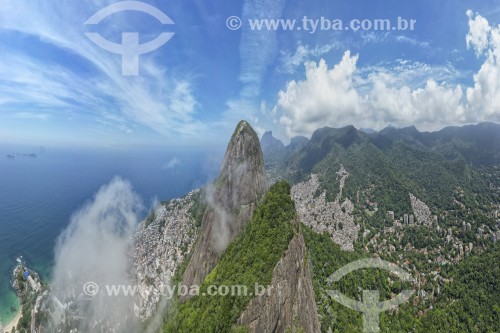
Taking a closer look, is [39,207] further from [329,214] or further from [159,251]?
[329,214]

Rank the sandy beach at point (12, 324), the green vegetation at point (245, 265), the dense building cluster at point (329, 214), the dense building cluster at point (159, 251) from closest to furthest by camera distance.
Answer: the green vegetation at point (245, 265)
the dense building cluster at point (159, 251)
the sandy beach at point (12, 324)
the dense building cluster at point (329, 214)

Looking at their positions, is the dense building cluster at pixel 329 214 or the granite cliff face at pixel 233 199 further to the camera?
the dense building cluster at pixel 329 214

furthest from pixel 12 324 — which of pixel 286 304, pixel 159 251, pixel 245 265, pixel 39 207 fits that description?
pixel 39 207

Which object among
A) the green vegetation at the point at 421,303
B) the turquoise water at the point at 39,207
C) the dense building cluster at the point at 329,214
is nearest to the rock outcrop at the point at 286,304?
the green vegetation at the point at 421,303

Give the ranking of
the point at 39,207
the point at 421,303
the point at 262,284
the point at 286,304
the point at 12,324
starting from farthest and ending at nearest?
the point at 39,207 < the point at 421,303 < the point at 12,324 < the point at 286,304 < the point at 262,284

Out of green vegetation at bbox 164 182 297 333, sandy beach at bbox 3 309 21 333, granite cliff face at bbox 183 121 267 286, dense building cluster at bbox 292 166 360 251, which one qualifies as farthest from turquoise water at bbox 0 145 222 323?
dense building cluster at bbox 292 166 360 251

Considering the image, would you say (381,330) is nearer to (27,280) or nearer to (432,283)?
(432,283)

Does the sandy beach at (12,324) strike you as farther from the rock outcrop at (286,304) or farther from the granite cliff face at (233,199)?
the rock outcrop at (286,304)

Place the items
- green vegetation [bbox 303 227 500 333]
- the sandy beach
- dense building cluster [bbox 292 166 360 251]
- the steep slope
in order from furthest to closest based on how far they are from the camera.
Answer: dense building cluster [bbox 292 166 360 251]
green vegetation [bbox 303 227 500 333]
the sandy beach
the steep slope

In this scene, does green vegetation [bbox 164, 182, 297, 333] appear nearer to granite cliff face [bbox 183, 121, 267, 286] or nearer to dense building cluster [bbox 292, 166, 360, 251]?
granite cliff face [bbox 183, 121, 267, 286]
